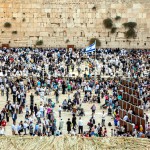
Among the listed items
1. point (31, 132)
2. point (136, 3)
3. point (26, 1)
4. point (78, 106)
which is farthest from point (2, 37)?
point (31, 132)

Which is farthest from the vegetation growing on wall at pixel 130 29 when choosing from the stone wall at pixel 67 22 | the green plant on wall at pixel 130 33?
the stone wall at pixel 67 22

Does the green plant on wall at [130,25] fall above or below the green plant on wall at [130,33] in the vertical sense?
above

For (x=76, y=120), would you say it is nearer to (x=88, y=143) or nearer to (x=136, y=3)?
(x=88, y=143)

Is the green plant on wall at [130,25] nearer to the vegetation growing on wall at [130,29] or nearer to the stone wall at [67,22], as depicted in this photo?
the vegetation growing on wall at [130,29]

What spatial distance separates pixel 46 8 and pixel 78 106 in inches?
698

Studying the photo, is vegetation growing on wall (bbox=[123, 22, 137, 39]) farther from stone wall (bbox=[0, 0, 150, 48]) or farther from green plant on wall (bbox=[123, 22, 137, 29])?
stone wall (bbox=[0, 0, 150, 48])

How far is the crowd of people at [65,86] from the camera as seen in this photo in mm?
21125

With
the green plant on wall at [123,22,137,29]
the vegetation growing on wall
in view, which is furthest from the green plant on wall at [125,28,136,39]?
the green plant on wall at [123,22,137,29]

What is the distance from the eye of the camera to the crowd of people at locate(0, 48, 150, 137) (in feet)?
69.3

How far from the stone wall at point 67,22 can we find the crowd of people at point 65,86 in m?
1.61

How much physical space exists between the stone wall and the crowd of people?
5.30 feet

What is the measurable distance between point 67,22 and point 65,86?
13572 mm

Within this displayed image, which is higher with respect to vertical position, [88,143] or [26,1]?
[26,1]

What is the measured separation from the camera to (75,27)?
4109 centimetres
